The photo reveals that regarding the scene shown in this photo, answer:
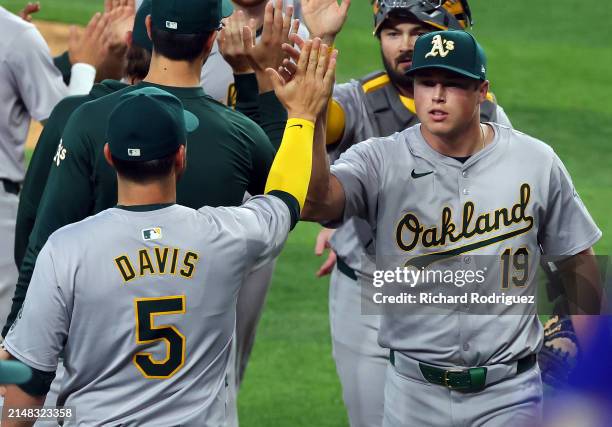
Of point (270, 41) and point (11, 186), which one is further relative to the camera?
point (11, 186)

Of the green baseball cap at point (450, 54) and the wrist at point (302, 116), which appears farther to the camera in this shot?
the green baseball cap at point (450, 54)

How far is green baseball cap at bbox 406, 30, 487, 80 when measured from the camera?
4.33 m

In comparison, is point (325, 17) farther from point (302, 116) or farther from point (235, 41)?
point (302, 116)

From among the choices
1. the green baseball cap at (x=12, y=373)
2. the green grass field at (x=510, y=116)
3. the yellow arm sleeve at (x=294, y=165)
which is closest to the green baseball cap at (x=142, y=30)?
the yellow arm sleeve at (x=294, y=165)

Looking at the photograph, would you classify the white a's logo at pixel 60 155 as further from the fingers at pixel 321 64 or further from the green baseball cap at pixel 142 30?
the fingers at pixel 321 64

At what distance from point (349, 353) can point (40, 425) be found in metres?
1.63

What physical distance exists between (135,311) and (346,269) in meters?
2.11

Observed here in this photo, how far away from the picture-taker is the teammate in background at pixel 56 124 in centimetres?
432

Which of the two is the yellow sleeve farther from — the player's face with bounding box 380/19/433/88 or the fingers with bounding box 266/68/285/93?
the fingers with bounding box 266/68/285/93

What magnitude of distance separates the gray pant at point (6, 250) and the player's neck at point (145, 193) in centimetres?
267

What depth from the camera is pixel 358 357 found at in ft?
17.4

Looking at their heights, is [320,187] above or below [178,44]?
below

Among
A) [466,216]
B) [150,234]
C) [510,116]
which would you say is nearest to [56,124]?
[150,234]

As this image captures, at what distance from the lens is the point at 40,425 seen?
4.12 m
